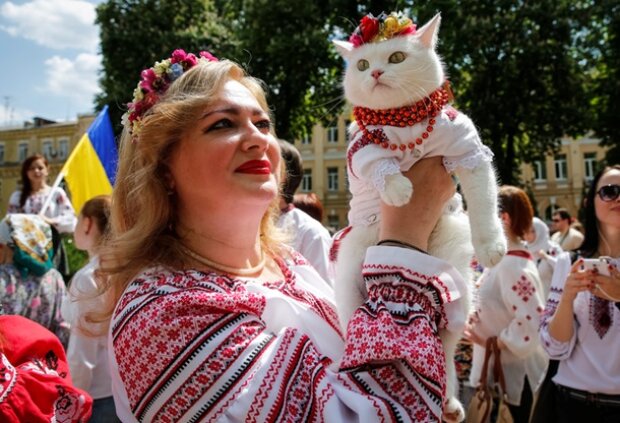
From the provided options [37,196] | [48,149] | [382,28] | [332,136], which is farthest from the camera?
[48,149]

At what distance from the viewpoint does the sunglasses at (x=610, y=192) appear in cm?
305

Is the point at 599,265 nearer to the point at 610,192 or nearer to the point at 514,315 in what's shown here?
the point at 610,192

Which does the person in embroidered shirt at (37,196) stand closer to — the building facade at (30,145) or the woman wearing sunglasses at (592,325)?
the woman wearing sunglasses at (592,325)

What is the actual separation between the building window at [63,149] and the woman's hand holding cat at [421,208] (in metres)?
44.8

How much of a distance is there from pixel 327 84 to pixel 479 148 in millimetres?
17355

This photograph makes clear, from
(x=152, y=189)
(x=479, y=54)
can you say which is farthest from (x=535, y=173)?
(x=152, y=189)

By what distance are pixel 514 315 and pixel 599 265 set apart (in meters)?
1.23

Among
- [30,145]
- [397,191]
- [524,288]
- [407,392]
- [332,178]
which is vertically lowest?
[332,178]

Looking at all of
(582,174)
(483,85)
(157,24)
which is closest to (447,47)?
(483,85)

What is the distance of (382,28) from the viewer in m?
1.87

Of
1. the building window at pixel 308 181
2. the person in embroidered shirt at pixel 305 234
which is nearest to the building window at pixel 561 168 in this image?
the building window at pixel 308 181

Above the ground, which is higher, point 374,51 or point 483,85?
point 374,51

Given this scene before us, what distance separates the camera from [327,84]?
18.6 m

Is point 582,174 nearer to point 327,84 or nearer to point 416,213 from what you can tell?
point 327,84
